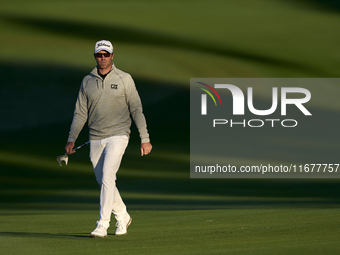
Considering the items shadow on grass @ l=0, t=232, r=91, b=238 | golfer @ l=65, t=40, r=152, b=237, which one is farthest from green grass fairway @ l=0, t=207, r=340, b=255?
golfer @ l=65, t=40, r=152, b=237

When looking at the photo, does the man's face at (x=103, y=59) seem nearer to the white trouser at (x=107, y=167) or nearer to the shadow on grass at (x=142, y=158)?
the white trouser at (x=107, y=167)

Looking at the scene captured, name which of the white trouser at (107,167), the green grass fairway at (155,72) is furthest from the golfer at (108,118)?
the green grass fairway at (155,72)

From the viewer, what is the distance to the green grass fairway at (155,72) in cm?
1272

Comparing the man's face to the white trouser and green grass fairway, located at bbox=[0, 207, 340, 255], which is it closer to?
the white trouser

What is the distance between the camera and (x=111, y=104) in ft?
18.8

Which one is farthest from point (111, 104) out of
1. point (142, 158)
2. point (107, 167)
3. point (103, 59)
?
point (142, 158)


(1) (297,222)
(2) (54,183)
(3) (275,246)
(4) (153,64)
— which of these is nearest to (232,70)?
(4) (153,64)

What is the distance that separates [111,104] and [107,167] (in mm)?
508

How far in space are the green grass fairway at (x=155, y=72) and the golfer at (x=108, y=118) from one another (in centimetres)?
503

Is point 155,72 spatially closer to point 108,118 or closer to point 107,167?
point 108,118

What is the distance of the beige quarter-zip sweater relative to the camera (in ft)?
18.8

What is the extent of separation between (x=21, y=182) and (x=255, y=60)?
625 cm

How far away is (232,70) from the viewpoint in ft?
53.0

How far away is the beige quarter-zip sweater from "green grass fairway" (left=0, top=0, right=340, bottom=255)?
510cm
